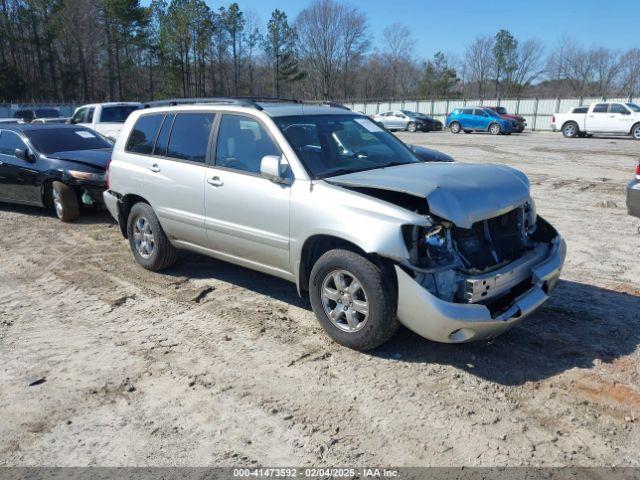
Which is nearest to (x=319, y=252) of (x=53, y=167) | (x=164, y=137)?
(x=164, y=137)

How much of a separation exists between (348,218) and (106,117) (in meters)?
13.7

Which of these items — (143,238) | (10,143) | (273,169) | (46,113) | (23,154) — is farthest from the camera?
(46,113)

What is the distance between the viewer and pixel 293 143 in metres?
4.54

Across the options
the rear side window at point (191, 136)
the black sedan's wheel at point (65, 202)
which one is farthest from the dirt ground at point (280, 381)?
the black sedan's wheel at point (65, 202)

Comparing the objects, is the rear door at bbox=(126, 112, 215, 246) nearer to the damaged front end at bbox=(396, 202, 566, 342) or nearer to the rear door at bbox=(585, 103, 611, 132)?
the damaged front end at bbox=(396, 202, 566, 342)

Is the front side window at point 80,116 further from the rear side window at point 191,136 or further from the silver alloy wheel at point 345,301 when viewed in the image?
the silver alloy wheel at point 345,301

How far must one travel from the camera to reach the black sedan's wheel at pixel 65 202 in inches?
340

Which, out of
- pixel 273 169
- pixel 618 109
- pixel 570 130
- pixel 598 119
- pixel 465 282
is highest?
pixel 618 109

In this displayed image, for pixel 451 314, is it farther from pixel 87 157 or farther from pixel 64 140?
pixel 64 140

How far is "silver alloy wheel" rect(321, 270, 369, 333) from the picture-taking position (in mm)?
3912

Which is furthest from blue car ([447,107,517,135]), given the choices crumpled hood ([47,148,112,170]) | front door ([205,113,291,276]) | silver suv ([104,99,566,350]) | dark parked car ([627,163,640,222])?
front door ([205,113,291,276])

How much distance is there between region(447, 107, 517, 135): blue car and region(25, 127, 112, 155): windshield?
26942 millimetres

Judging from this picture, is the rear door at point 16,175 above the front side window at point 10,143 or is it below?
below

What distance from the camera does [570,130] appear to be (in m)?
28.5
